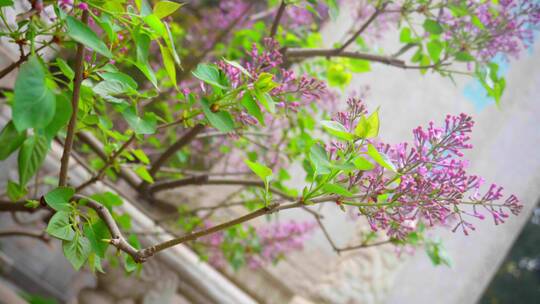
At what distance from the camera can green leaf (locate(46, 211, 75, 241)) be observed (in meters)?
0.45

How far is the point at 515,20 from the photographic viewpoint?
0.85m

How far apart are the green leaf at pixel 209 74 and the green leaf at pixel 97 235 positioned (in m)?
0.16

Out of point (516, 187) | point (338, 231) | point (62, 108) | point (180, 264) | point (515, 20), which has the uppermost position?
point (515, 20)

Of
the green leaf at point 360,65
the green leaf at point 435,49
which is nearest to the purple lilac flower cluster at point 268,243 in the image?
the green leaf at point 360,65

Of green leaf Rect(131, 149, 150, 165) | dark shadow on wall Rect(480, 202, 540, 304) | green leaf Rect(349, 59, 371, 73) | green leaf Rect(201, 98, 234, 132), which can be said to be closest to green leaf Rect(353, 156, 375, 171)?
green leaf Rect(201, 98, 234, 132)

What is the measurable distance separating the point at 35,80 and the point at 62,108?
29 mm

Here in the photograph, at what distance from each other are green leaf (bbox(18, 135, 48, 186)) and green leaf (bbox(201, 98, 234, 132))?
17 centimetres

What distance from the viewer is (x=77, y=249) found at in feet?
1.57

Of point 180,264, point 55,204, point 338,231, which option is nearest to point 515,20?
point 55,204

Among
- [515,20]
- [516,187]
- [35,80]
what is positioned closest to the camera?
[35,80]

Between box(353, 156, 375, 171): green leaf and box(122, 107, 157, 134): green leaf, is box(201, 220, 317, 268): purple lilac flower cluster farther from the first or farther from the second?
box(353, 156, 375, 171): green leaf

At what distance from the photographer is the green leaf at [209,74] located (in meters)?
0.48

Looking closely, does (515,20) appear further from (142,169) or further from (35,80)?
(35,80)

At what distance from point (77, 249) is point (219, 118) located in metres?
Answer: 0.17
